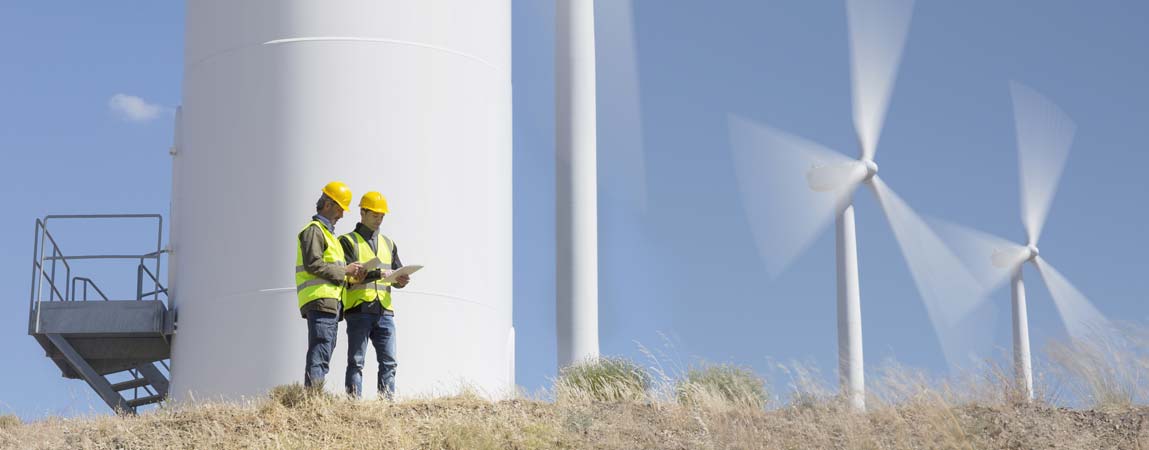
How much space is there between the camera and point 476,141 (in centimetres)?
1769

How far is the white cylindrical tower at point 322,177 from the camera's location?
16.7m

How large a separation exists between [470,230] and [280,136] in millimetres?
2353

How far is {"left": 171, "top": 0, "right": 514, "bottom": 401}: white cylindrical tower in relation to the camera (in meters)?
16.7

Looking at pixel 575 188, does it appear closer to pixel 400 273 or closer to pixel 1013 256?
pixel 400 273

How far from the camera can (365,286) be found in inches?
533

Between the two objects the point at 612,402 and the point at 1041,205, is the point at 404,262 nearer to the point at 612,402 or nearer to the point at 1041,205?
the point at 612,402

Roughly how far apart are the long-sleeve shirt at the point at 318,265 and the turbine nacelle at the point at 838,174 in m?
16.7

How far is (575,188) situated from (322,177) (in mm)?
5195

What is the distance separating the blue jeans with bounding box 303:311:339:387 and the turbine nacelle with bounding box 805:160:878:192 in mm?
16731

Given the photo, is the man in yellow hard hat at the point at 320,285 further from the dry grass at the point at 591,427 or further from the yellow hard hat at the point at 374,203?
the dry grass at the point at 591,427

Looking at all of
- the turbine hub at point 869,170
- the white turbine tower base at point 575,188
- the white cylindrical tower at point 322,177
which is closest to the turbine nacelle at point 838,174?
the turbine hub at point 869,170

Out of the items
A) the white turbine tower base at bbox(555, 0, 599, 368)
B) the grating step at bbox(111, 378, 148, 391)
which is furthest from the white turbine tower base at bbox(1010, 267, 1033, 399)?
the grating step at bbox(111, 378, 148, 391)

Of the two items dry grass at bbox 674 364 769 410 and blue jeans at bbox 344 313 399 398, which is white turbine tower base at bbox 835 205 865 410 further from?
blue jeans at bbox 344 313 399 398

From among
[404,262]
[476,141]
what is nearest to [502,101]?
[476,141]
